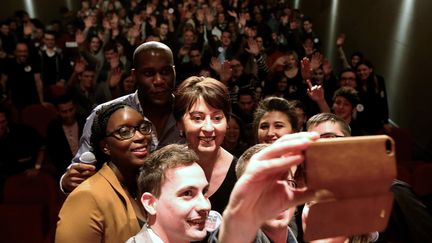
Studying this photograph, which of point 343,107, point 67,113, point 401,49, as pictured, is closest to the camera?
point 343,107

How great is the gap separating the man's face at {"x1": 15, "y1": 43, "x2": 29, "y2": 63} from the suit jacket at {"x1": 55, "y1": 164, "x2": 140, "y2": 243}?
15.4 ft

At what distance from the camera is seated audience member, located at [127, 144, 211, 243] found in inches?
Result: 53.0

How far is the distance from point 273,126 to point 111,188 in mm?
1164

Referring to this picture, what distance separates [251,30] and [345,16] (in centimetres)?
286

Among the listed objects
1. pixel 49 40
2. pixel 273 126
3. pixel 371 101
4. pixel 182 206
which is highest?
pixel 182 206

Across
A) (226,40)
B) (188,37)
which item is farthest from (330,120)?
(226,40)

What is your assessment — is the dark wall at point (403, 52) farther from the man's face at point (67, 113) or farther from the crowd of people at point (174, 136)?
the man's face at point (67, 113)

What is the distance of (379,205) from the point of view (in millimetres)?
753

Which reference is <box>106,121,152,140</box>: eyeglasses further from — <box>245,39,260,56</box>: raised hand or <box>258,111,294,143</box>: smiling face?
<box>245,39,260,56</box>: raised hand

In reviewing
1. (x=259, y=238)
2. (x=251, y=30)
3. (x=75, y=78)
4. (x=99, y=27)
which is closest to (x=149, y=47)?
(x=259, y=238)

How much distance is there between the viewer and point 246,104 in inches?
A: 183

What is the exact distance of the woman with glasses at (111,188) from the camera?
5.23 feet

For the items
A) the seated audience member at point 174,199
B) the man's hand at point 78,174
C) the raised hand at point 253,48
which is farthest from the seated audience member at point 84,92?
the seated audience member at point 174,199

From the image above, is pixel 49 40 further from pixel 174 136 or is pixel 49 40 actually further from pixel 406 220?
pixel 406 220
